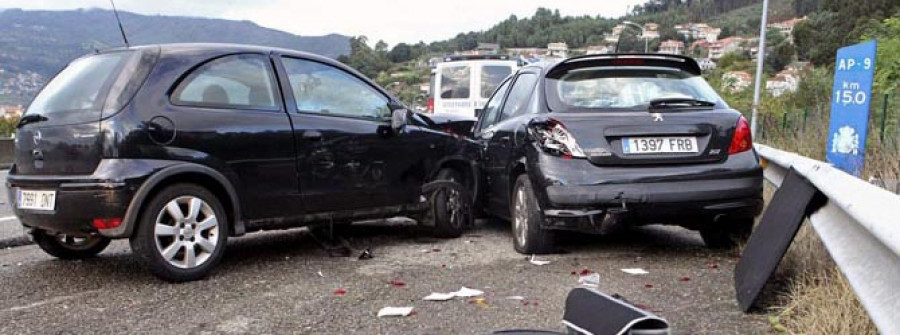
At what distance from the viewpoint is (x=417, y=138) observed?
20.9ft

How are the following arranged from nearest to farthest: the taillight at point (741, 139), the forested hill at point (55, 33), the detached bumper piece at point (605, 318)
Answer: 1. the detached bumper piece at point (605, 318)
2. the taillight at point (741, 139)
3. the forested hill at point (55, 33)

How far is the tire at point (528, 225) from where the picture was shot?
18.1ft

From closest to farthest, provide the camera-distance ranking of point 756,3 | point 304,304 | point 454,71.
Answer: point 304,304 → point 454,71 → point 756,3

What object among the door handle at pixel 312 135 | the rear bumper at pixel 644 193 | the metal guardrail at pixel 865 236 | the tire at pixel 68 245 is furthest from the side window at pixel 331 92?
the metal guardrail at pixel 865 236

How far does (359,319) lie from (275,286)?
0.98 meters

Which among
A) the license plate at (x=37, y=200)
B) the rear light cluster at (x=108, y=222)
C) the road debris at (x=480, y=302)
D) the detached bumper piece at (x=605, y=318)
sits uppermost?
the detached bumper piece at (x=605, y=318)

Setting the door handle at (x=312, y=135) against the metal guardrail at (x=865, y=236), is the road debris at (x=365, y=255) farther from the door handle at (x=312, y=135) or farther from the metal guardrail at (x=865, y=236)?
the metal guardrail at (x=865, y=236)

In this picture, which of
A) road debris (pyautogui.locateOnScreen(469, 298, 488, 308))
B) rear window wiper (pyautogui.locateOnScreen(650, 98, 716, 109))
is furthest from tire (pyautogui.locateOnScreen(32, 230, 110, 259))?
rear window wiper (pyautogui.locateOnScreen(650, 98, 716, 109))

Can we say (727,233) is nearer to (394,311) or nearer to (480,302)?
(480,302)

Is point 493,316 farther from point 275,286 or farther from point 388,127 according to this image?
point 388,127

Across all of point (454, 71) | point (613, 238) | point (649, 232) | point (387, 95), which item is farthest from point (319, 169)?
point (454, 71)

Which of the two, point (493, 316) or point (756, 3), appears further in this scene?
point (756, 3)

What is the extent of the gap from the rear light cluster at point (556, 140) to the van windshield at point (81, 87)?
2.73m

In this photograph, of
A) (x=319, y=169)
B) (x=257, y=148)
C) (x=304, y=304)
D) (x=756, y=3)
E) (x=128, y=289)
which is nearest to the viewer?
(x=304, y=304)
